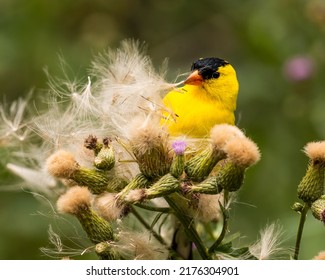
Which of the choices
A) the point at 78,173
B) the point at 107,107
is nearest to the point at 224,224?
the point at 78,173

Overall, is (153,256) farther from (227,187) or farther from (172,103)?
(172,103)

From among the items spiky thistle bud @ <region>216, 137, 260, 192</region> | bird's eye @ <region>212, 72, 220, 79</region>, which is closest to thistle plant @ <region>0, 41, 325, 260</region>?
spiky thistle bud @ <region>216, 137, 260, 192</region>

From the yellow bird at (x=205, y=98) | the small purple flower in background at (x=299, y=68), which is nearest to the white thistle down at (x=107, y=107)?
the yellow bird at (x=205, y=98)

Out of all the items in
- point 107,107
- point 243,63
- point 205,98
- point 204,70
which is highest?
point 243,63

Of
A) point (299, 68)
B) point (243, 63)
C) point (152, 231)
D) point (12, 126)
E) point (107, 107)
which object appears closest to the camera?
point (152, 231)

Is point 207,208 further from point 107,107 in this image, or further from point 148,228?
point 107,107

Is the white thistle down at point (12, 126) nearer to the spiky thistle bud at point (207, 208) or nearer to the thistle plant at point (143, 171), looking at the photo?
the thistle plant at point (143, 171)
